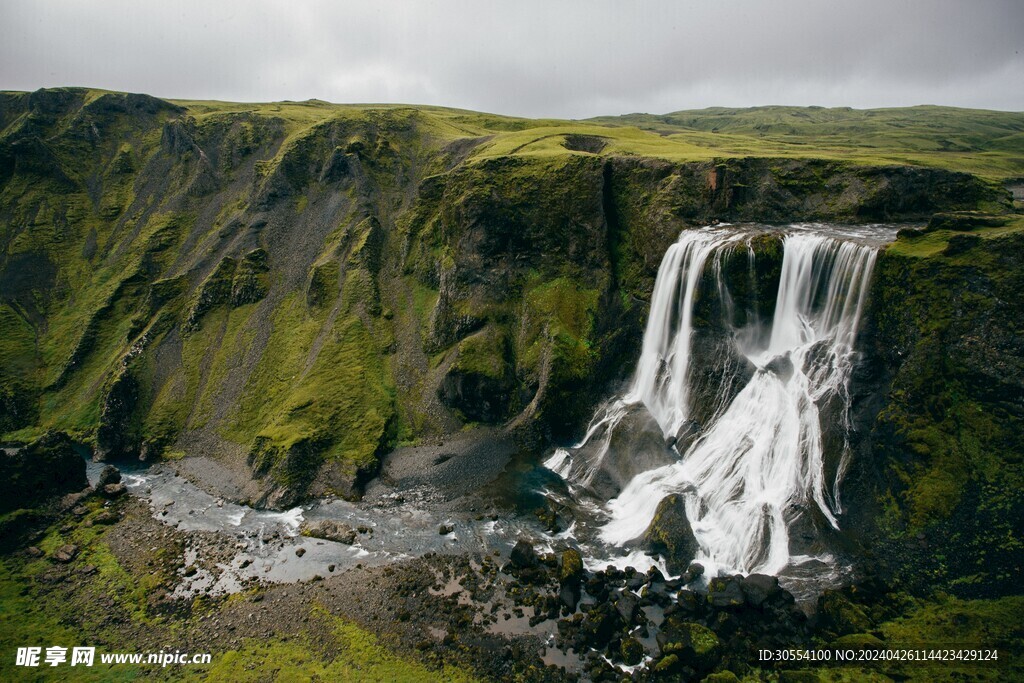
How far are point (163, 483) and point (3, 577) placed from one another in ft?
37.7

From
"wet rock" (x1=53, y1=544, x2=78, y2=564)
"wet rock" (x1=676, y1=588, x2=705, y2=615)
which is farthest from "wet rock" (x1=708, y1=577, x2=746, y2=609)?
"wet rock" (x1=53, y1=544, x2=78, y2=564)

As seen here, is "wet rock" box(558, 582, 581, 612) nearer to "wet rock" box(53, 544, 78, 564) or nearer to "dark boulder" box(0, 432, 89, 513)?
"wet rock" box(53, 544, 78, 564)

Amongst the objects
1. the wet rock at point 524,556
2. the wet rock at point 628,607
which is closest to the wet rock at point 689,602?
the wet rock at point 628,607

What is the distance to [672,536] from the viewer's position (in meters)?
28.6

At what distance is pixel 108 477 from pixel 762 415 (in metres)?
48.7

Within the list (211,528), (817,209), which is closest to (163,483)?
(211,528)

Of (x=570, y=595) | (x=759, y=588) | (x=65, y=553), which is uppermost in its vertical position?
(x=759, y=588)

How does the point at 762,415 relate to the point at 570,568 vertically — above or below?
above

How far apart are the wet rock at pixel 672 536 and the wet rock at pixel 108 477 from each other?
134 feet

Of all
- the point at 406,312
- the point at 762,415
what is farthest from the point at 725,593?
the point at 406,312

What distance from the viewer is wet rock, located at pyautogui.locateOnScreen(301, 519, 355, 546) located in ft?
107

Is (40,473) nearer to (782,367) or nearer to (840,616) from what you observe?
(840,616)

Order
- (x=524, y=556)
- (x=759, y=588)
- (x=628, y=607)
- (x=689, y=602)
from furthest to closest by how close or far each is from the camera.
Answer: (x=524, y=556), (x=628, y=607), (x=689, y=602), (x=759, y=588)

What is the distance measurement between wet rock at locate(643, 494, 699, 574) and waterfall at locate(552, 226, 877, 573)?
69 centimetres
